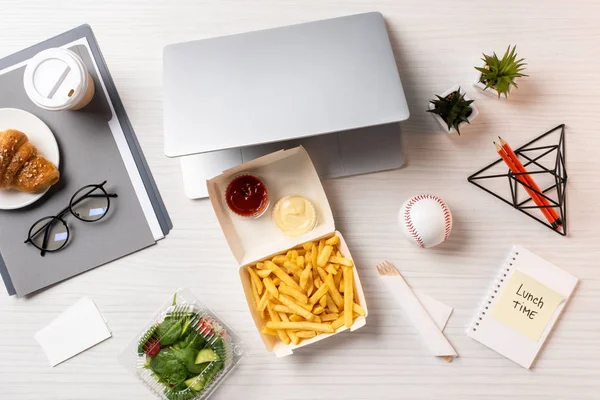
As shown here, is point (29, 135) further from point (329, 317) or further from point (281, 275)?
point (329, 317)

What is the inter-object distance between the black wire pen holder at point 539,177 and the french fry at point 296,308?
386 mm

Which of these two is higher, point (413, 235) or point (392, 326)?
point (413, 235)

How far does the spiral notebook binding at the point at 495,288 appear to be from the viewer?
837 mm

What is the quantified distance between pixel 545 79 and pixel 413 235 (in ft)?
1.32

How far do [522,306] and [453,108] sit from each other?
379mm

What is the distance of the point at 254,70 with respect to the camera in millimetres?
738

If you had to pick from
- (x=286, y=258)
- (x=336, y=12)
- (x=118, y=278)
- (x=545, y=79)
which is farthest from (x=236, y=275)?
(x=545, y=79)

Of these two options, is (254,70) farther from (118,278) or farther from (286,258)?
(118,278)

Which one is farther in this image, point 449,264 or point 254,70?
point 449,264

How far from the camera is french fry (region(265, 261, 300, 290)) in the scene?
800 millimetres

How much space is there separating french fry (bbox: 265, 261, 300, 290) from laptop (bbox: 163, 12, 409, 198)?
0.72 feet

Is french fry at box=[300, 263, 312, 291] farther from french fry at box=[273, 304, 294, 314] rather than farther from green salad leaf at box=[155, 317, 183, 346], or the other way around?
green salad leaf at box=[155, 317, 183, 346]

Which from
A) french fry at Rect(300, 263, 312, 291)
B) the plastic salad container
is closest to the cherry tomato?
the plastic salad container

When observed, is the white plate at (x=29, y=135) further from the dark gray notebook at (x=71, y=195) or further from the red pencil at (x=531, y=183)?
the red pencil at (x=531, y=183)
